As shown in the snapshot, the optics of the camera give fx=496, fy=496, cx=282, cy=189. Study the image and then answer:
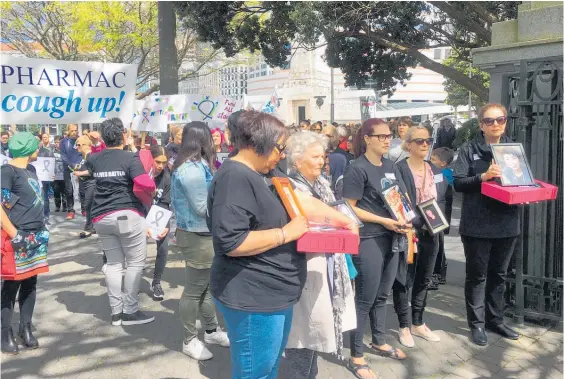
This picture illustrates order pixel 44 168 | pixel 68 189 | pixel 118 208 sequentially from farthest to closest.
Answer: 1. pixel 68 189
2. pixel 44 168
3. pixel 118 208

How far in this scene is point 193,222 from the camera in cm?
397

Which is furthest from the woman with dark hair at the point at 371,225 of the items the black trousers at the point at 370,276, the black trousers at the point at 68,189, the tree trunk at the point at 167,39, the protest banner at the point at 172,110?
the black trousers at the point at 68,189

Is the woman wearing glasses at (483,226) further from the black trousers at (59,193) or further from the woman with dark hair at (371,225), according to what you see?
the black trousers at (59,193)

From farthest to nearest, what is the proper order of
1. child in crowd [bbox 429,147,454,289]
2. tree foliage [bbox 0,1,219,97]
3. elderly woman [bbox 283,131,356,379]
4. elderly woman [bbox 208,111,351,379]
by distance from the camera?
tree foliage [bbox 0,1,219,97]
child in crowd [bbox 429,147,454,289]
elderly woman [bbox 283,131,356,379]
elderly woman [bbox 208,111,351,379]

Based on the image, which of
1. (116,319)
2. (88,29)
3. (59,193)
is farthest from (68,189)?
(88,29)

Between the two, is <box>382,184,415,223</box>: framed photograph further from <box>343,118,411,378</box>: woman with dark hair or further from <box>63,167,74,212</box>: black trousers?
<box>63,167,74,212</box>: black trousers

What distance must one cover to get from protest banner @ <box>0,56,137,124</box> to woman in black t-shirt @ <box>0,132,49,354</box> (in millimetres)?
643

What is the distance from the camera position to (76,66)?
5129 millimetres

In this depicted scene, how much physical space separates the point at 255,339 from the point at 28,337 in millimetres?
2827

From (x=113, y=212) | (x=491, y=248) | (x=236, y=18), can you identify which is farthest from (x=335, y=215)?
(x=236, y=18)

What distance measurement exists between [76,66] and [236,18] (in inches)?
332

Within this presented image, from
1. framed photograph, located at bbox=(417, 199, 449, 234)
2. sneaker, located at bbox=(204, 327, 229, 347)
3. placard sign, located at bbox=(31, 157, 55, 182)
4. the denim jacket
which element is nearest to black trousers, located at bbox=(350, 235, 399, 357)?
framed photograph, located at bbox=(417, 199, 449, 234)

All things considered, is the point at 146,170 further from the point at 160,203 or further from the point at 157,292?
the point at 157,292

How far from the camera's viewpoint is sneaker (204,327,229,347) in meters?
4.29
